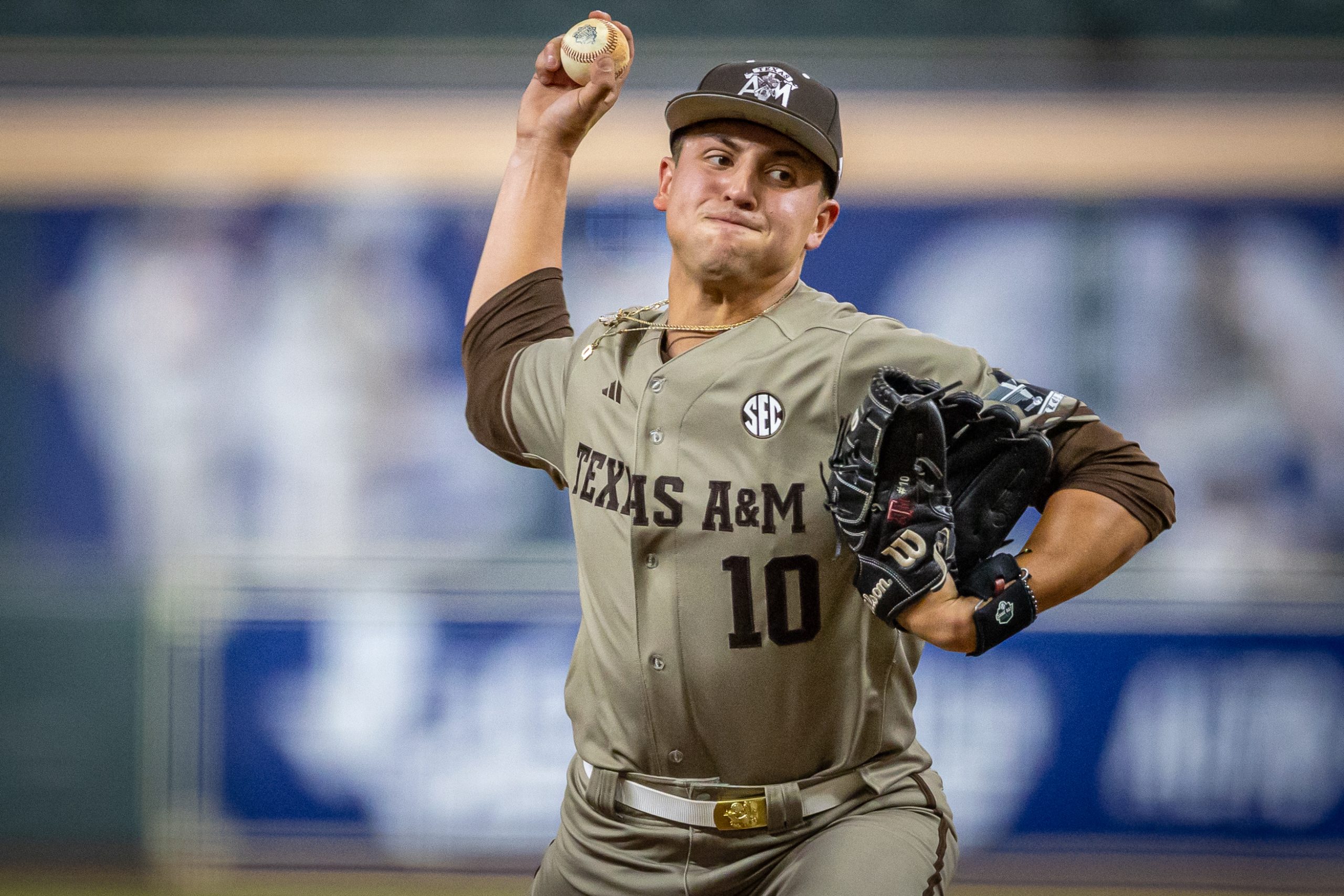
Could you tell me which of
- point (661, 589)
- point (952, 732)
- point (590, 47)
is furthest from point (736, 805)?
point (952, 732)

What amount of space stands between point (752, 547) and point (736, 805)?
0.38 metres

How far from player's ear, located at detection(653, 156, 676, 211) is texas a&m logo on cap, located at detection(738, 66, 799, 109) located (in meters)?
0.20

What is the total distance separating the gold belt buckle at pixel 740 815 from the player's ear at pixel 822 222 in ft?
2.74

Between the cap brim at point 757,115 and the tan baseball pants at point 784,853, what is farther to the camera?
the cap brim at point 757,115

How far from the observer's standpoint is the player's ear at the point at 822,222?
1873 mm

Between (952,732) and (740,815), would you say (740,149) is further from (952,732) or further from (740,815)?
(952,732)

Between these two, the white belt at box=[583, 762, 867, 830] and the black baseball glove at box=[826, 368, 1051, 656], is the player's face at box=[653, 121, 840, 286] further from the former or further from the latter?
the white belt at box=[583, 762, 867, 830]

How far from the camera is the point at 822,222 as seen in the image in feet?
6.25

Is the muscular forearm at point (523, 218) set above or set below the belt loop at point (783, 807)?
above

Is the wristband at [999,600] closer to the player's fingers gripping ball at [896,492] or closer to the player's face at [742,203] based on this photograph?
the player's fingers gripping ball at [896,492]

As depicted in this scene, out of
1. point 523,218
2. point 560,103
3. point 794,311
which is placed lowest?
point 794,311

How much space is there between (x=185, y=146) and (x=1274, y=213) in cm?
343

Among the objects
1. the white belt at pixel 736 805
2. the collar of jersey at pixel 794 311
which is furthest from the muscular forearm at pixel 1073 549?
the collar of jersey at pixel 794 311

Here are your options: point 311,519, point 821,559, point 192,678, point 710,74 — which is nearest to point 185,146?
point 311,519
